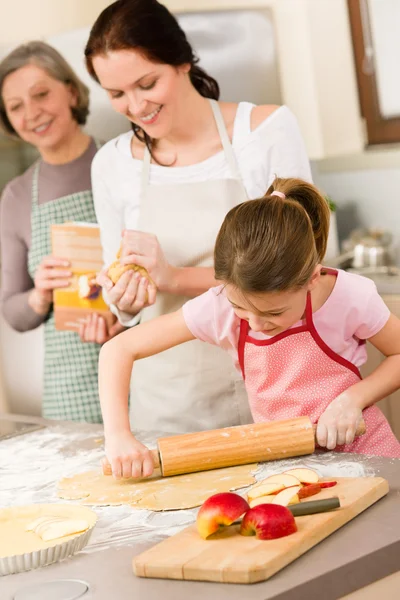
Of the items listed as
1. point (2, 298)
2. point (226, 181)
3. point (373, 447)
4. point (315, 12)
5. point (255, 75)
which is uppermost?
point (315, 12)

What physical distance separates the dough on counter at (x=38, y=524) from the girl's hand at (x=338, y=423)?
1.29ft

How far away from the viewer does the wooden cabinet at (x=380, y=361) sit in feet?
7.50

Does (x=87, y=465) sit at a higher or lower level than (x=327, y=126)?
lower

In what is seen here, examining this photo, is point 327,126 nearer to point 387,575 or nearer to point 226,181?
point 226,181

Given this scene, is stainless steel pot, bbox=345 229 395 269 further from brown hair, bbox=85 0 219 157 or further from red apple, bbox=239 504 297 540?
red apple, bbox=239 504 297 540

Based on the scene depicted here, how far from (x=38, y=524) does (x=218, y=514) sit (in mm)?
241

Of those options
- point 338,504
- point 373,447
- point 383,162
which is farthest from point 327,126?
point 338,504

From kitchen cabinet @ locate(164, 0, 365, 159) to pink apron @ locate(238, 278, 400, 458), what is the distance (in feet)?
4.18

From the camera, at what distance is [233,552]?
1003 mm

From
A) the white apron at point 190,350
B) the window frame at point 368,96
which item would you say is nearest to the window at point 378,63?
the window frame at point 368,96

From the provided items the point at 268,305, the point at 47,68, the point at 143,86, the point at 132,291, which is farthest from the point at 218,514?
the point at 47,68

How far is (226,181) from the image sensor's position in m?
1.86

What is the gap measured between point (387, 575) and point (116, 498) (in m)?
0.42

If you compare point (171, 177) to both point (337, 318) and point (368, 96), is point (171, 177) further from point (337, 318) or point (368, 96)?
point (368, 96)
